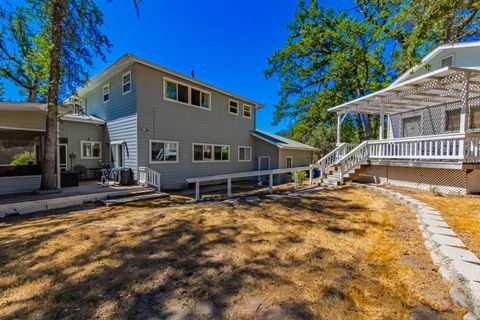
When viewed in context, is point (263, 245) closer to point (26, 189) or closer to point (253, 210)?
point (253, 210)

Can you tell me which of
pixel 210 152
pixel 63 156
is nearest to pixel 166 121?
pixel 210 152

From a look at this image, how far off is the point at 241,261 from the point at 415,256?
2565 mm

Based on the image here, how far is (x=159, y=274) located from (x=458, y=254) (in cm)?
394

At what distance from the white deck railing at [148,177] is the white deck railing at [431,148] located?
32.8 feet

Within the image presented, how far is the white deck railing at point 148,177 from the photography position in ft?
30.2

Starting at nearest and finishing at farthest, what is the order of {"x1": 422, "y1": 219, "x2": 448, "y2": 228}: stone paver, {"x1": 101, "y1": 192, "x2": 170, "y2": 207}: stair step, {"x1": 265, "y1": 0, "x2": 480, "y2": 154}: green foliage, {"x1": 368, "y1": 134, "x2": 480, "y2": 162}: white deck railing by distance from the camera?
{"x1": 422, "y1": 219, "x2": 448, "y2": 228}: stone paver, {"x1": 368, "y1": 134, "x2": 480, "y2": 162}: white deck railing, {"x1": 101, "y1": 192, "x2": 170, "y2": 207}: stair step, {"x1": 265, "y1": 0, "x2": 480, "y2": 154}: green foliage

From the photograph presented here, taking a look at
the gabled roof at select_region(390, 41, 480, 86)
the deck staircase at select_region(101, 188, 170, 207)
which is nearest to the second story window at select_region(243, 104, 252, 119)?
the deck staircase at select_region(101, 188, 170, 207)

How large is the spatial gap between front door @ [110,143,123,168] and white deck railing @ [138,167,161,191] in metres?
1.87

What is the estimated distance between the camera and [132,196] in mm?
8258

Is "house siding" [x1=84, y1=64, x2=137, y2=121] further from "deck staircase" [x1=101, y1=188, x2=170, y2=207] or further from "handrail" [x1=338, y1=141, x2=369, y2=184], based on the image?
"handrail" [x1=338, y1=141, x2=369, y2=184]

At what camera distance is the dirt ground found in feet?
7.04

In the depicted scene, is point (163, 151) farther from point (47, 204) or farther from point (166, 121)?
point (47, 204)

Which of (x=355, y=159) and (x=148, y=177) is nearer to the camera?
(x=148, y=177)

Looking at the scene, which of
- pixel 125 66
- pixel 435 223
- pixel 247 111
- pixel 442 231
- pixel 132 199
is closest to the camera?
pixel 442 231
